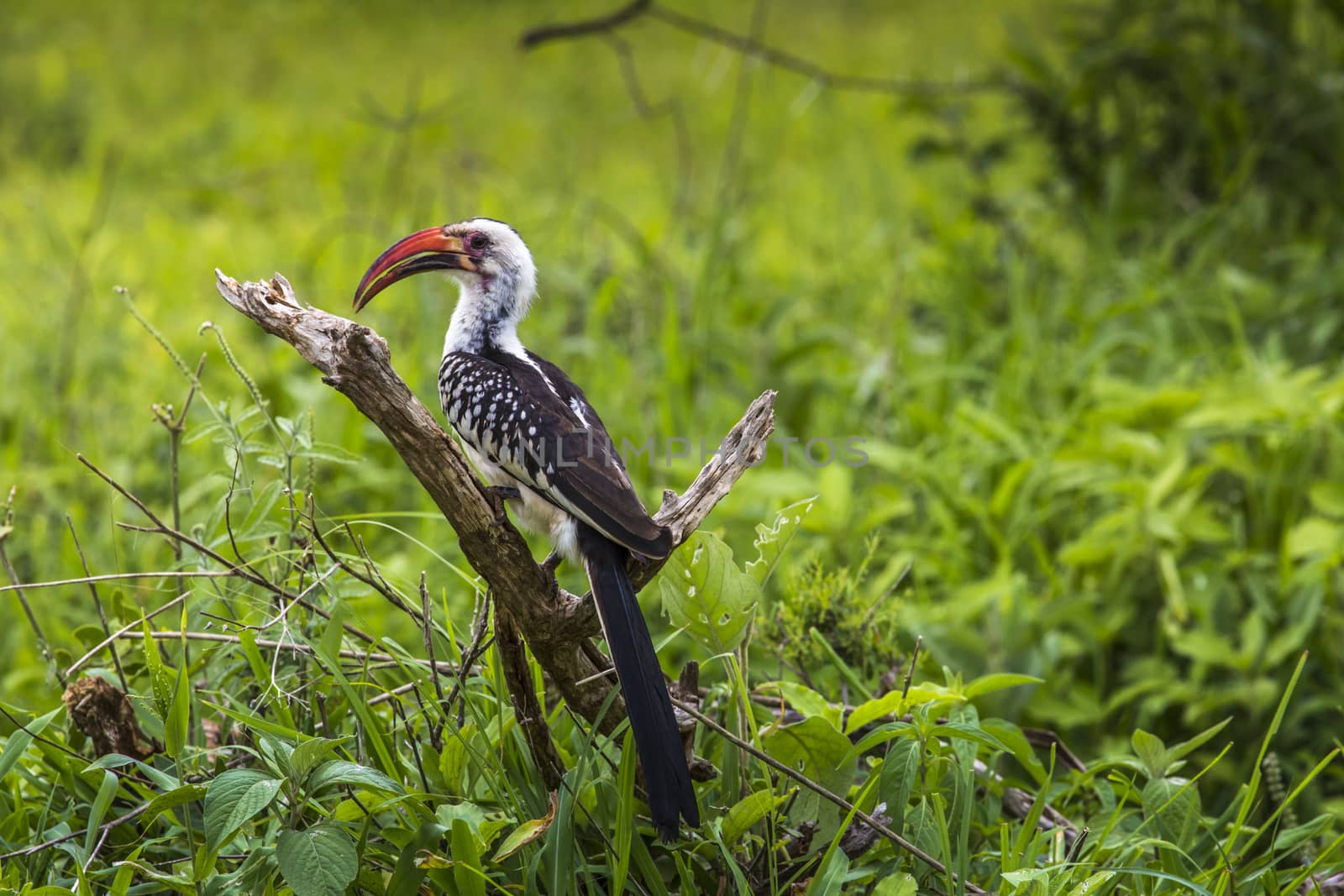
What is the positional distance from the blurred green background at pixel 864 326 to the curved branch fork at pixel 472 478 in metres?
0.38

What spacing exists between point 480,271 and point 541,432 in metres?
0.56

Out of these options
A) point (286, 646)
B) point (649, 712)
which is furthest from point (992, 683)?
point (286, 646)

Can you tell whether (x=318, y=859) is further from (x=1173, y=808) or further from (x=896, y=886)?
(x=1173, y=808)

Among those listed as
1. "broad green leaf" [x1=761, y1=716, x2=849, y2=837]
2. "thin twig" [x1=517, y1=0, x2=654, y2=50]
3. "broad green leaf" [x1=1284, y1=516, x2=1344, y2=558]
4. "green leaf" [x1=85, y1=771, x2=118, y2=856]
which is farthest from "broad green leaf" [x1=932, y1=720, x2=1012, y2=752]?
"thin twig" [x1=517, y1=0, x2=654, y2=50]

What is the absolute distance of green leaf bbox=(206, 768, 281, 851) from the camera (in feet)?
5.01

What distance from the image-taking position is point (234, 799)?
156 cm

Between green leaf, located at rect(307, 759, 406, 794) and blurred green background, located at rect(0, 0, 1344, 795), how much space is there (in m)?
0.68

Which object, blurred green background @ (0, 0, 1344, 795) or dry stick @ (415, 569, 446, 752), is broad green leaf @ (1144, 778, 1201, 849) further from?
dry stick @ (415, 569, 446, 752)

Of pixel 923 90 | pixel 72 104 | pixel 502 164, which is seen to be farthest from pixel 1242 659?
pixel 72 104

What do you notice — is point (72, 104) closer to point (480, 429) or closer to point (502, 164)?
point (502, 164)

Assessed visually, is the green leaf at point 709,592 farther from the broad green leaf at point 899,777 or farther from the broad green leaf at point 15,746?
the broad green leaf at point 15,746

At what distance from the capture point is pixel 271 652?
203 centimetres

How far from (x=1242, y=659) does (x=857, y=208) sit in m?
4.16

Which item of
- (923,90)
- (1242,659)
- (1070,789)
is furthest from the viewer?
(923,90)
